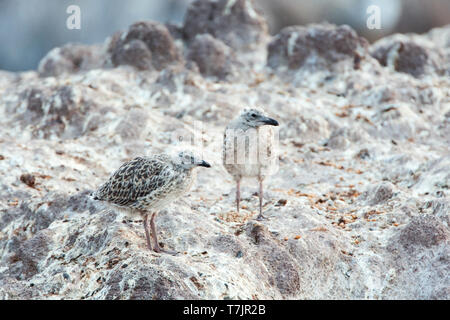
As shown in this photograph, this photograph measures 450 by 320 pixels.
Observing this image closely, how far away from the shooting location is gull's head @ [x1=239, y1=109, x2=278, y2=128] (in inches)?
314

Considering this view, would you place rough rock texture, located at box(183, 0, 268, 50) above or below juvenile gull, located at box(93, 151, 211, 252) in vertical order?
above

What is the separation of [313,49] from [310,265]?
1018 centimetres

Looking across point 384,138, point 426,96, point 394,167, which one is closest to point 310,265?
point 394,167

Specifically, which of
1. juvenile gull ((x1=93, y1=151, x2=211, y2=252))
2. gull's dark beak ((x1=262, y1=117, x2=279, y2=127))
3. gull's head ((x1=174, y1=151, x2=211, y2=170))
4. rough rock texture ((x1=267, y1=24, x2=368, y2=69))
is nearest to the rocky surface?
rough rock texture ((x1=267, y1=24, x2=368, y2=69))

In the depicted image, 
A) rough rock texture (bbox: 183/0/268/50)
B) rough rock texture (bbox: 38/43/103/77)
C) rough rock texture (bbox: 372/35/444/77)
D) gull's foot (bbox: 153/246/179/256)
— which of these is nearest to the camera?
gull's foot (bbox: 153/246/179/256)

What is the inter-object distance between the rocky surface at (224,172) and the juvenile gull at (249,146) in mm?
656

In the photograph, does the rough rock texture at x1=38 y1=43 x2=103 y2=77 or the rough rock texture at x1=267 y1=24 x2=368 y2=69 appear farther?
the rough rock texture at x1=38 y1=43 x2=103 y2=77

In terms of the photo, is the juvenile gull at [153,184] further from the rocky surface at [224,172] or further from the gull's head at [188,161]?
the rocky surface at [224,172]

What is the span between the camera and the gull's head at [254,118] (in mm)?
7980

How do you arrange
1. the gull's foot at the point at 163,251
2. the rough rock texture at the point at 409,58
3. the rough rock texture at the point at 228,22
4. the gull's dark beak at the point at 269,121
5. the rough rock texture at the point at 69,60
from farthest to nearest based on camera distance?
the rough rock texture at the point at 228,22, the rough rock texture at the point at 69,60, the rough rock texture at the point at 409,58, the gull's dark beak at the point at 269,121, the gull's foot at the point at 163,251

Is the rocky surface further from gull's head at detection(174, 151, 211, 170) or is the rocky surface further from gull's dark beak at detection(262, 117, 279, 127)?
gull's dark beak at detection(262, 117, 279, 127)

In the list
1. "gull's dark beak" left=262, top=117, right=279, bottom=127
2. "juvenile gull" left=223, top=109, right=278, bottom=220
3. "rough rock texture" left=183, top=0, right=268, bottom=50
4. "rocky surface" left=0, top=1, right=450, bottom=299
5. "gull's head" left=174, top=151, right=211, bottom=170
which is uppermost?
"rough rock texture" left=183, top=0, right=268, bottom=50

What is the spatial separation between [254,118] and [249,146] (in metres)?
0.42

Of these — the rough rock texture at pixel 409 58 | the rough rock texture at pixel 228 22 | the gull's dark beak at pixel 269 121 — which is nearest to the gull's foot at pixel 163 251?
the gull's dark beak at pixel 269 121
